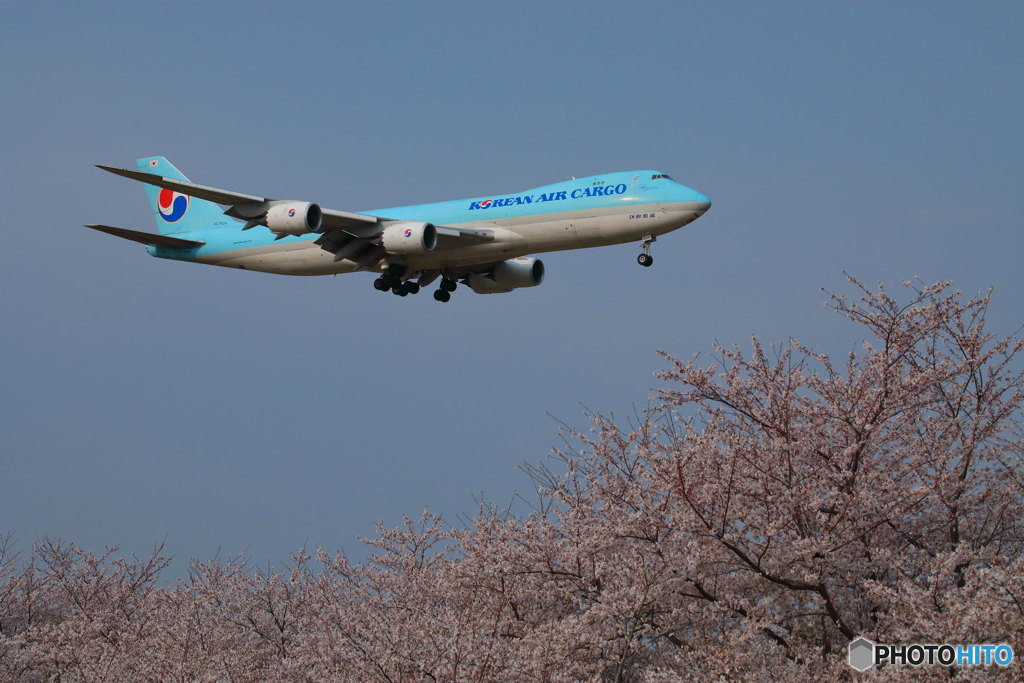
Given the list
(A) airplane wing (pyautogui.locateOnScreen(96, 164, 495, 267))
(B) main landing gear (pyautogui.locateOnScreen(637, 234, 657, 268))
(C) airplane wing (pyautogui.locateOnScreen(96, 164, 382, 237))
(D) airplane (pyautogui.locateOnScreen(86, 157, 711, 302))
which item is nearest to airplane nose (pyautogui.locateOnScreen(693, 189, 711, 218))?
(D) airplane (pyautogui.locateOnScreen(86, 157, 711, 302))

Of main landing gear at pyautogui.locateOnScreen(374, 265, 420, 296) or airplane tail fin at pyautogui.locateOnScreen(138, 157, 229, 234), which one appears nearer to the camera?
main landing gear at pyautogui.locateOnScreen(374, 265, 420, 296)

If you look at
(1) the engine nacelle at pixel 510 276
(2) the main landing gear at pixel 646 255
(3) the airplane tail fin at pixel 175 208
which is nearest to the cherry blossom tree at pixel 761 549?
(2) the main landing gear at pixel 646 255

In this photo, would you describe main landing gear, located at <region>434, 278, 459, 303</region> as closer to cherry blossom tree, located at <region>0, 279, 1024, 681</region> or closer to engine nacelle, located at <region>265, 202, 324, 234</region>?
engine nacelle, located at <region>265, 202, 324, 234</region>

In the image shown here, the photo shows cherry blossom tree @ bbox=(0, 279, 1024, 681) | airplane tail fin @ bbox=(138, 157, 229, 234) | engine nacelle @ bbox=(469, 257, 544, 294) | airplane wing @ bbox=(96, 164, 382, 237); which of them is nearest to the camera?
cherry blossom tree @ bbox=(0, 279, 1024, 681)

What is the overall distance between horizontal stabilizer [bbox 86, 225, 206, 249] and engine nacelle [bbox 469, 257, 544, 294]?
1149 cm

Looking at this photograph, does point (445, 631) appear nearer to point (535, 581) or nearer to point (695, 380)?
point (535, 581)

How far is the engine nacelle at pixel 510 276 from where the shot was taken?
40844mm

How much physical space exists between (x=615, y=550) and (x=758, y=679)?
11.6 feet

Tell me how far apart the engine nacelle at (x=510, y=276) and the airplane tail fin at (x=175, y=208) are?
36.9 ft

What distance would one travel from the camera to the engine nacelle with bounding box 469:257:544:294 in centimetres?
4084

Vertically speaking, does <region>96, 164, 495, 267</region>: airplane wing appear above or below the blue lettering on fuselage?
below

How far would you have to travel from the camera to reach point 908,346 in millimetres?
17047

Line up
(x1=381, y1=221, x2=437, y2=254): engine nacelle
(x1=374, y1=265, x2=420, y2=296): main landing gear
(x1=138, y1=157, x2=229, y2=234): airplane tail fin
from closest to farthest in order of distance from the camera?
(x1=381, y1=221, x2=437, y2=254): engine nacelle
(x1=374, y1=265, x2=420, y2=296): main landing gear
(x1=138, y1=157, x2=229, y2=234): airplane tail fin

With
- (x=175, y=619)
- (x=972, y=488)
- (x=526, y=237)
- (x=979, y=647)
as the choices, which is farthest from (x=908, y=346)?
(x=526, y=237)
